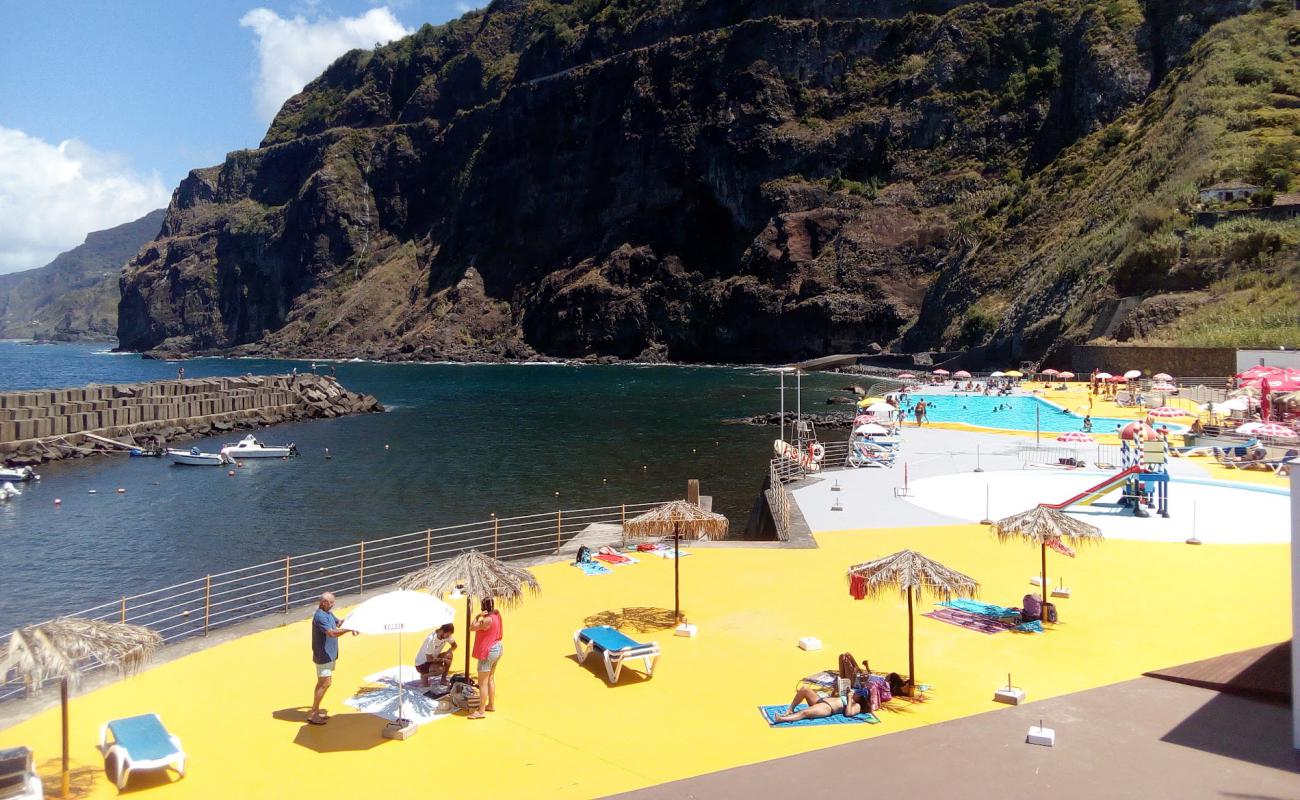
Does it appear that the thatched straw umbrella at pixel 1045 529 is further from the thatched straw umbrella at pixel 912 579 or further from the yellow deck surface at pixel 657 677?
the thatched straw umbrella at pixel 912 579

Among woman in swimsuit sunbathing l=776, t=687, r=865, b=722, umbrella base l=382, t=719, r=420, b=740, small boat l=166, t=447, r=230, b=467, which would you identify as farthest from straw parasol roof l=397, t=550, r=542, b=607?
small boat l=166, t=447, r=230, b=467

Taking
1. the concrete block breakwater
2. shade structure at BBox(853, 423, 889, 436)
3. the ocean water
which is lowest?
the ocean water

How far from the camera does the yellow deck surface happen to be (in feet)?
32.4

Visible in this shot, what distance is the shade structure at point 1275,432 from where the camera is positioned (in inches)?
1212

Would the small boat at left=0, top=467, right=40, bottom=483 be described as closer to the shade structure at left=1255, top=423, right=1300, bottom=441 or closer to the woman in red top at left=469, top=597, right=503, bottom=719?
the woman in red top at left=469, top=597, right=503, bottom=719

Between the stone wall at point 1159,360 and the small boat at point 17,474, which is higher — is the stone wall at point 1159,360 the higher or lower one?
the higher one

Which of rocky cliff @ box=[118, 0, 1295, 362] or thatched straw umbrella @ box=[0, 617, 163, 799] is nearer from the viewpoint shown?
thatched straw umbrella @ box=[0, 617, 163, 799]

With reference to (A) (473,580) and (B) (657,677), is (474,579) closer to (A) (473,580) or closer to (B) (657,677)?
(A) (473,580)

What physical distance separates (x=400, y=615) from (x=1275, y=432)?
3068 cm

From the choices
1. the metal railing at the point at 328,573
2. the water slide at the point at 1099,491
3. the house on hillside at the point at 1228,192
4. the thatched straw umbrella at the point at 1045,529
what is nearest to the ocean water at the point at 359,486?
the metal railing at the point at 328,573

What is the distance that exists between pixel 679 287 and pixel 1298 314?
9529cm

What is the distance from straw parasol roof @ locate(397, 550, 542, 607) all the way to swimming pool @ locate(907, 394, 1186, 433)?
33.9 meters

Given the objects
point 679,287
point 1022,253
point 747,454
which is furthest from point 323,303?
point 747,454

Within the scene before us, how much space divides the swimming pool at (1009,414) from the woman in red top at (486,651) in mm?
34716
